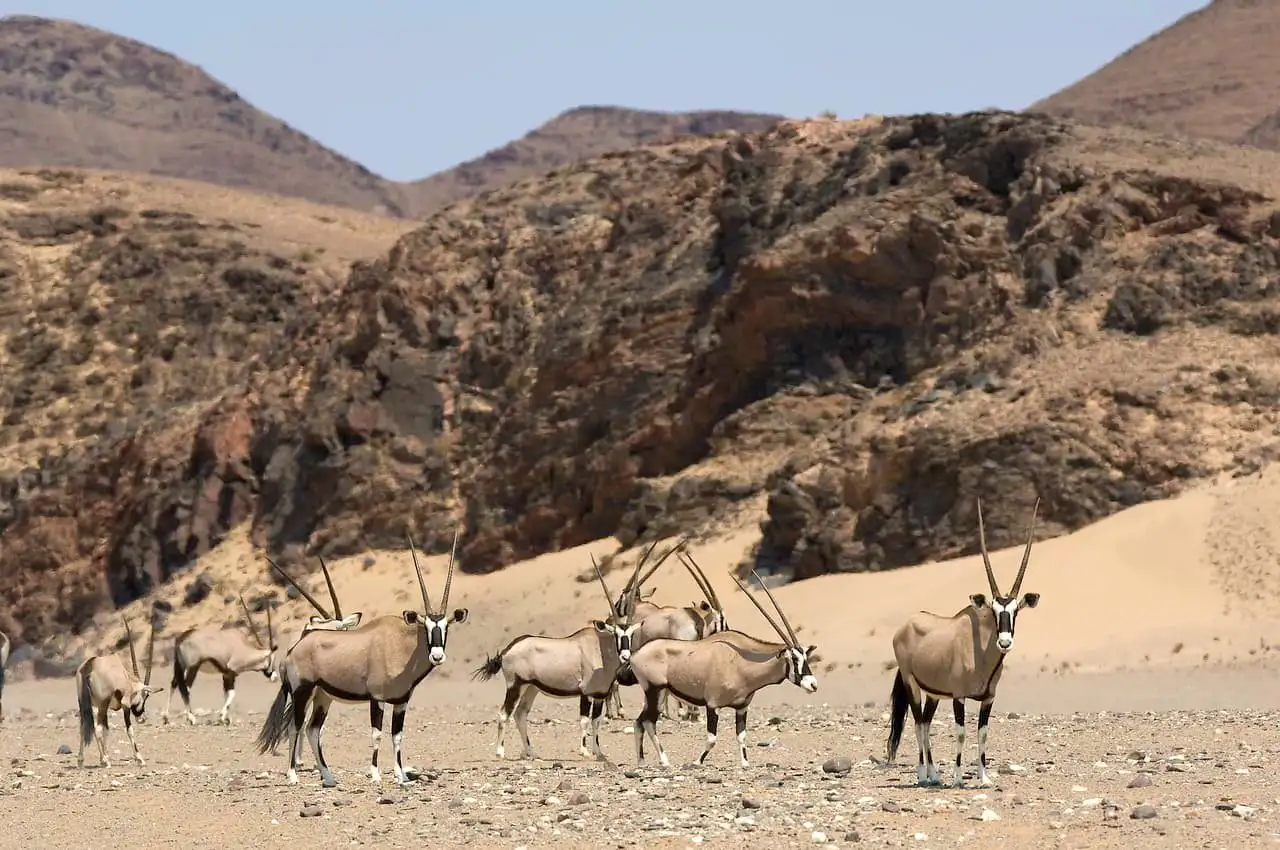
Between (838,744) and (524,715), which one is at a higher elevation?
(524,715)

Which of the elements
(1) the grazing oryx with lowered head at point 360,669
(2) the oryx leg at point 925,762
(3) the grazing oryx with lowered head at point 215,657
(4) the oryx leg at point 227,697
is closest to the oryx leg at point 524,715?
(1) the grazing oryx with lowered head at point 360,669

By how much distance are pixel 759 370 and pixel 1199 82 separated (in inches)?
3369

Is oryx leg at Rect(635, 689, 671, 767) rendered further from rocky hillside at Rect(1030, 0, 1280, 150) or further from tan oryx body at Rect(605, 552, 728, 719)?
rocky hillside at Rect(1030, 0, 1280, 150)

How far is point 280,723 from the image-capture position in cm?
1675

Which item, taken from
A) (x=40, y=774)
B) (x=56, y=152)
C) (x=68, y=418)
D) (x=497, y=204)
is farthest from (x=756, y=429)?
(x=56, y=152)

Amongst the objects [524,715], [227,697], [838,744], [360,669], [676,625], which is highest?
[360,669]

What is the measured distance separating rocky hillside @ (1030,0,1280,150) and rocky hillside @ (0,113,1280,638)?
199 feet

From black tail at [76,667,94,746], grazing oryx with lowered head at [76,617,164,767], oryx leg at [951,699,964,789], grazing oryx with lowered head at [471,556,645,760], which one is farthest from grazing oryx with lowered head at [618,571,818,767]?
black tail at [76,667,94,746]

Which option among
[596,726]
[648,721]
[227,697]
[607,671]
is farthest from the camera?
[227,697]

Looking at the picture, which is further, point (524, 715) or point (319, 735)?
point (524, 715)

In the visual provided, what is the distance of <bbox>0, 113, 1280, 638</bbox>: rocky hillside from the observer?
31578 mm

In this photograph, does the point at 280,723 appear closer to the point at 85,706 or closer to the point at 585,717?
the point at 585,717

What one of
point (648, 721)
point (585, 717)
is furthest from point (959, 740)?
point (585, 717)

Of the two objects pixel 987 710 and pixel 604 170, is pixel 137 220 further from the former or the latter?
pixel 987 710
